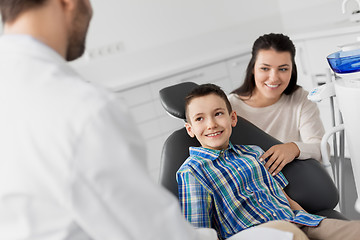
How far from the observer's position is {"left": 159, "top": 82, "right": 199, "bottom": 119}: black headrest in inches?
74.2

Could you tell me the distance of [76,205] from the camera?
81 cm

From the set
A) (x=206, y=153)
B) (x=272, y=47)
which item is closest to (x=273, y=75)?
(x=272, y=47)

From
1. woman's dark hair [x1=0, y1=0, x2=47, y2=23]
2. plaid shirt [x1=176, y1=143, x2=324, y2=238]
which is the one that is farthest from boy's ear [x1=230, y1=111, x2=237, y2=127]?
woman's dark hair [x1=0, y1=0, x2=47, y2=23]

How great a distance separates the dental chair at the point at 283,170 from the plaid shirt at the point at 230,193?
0.05m

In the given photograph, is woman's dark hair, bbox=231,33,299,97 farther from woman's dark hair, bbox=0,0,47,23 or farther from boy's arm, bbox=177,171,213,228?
woman's dark hair, bbox=0,0,47,23

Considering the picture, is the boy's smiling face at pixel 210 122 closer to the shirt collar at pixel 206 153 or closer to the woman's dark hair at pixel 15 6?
the shirt collar at pixel 206 153

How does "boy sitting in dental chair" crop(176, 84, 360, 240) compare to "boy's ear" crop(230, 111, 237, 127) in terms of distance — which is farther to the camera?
"boy's ear" crop(230, 111, 237, 127)

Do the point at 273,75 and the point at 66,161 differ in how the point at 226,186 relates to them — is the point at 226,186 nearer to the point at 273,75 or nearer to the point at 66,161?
the point at 273,75

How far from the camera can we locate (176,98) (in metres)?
1.93

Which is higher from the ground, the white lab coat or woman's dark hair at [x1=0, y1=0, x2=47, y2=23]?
woman's dark hair at [x1=0, y1=0, x2=47, y2=23]

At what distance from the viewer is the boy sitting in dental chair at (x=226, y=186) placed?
154 centimetres

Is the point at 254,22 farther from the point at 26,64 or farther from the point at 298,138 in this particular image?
the point at 26,64

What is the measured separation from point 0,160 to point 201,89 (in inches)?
41.8

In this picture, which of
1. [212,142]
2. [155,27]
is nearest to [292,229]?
[212,142]
